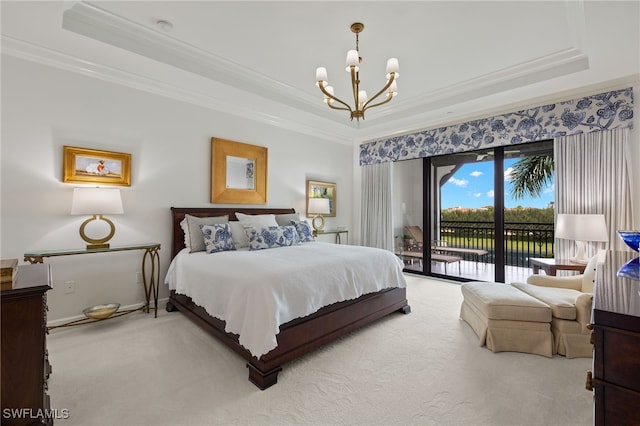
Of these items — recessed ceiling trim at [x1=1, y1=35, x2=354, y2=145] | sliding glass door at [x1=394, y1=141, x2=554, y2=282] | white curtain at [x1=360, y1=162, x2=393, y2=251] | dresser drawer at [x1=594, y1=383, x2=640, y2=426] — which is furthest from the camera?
white curtain at [x1=360, y1=162, x2=393, y2=251]

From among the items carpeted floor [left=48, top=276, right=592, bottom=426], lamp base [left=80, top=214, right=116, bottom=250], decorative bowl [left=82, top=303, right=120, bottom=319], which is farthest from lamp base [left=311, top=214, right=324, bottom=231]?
decorative bowl [left=82, top=303, right=120, bottom=319]

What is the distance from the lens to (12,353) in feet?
4.07

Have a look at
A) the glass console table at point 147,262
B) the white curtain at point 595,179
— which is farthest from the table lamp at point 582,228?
the glass console table at point 147,262

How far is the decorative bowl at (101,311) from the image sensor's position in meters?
2.86

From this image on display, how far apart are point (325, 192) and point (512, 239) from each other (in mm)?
3155

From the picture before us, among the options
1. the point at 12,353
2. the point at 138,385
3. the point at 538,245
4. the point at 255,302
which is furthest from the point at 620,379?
the point at 538,245

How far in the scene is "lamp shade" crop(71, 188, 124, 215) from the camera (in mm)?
2756

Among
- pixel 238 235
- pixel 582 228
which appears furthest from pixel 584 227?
pixel 238 235

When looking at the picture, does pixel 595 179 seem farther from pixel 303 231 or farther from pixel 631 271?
pixel 303 231

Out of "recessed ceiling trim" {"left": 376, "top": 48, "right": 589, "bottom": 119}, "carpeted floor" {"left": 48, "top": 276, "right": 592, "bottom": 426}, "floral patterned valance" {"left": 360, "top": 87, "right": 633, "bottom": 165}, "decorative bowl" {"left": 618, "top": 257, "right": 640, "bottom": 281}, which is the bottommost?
"carpeted floor" {"left": 48, "top": 276, "right": 592, "bottom": 426}

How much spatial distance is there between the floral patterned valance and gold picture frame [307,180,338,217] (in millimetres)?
1187

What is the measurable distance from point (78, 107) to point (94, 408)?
2833 millimetres

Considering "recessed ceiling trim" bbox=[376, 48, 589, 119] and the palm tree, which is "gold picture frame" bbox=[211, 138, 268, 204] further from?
the palm tree

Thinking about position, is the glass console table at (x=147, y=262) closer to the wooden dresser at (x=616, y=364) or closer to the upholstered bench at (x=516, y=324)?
the upholstered bench at (x=516, y=324)
